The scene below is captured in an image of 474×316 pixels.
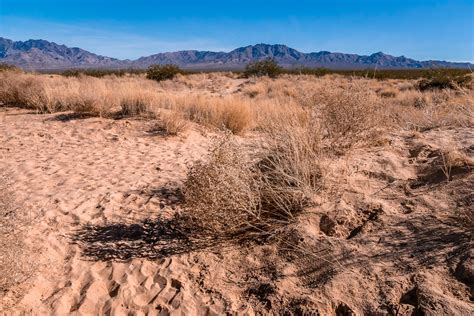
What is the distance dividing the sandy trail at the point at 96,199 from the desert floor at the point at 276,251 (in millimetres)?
15

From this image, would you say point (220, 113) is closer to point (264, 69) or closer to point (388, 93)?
point (388, 93)

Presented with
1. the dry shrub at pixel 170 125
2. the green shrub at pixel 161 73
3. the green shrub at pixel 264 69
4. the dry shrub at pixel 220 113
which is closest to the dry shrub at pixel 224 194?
the dry shrub at pixel 170 125

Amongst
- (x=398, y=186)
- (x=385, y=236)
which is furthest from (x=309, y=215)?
(x=398, y=186)

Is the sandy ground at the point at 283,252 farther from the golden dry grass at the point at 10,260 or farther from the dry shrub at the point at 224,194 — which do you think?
the dry shrub at the point at 224,194

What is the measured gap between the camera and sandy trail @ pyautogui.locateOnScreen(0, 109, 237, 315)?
312 centimetres

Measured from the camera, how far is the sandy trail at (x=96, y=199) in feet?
10.2

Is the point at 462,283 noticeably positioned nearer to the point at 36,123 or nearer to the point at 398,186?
the point at 398,186

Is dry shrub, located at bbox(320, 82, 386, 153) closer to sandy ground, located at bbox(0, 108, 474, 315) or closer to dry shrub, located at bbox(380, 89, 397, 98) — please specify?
sandy ground, located at bbox(0, 108, 474, 315)

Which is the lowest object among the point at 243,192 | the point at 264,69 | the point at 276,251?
the point at 264,69

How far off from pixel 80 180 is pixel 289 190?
10.1ft

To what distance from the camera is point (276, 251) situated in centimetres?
343

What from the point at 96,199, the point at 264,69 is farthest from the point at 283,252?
the point at 264,69

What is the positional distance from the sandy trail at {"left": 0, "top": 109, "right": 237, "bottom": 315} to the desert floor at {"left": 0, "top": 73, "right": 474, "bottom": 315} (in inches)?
0.6

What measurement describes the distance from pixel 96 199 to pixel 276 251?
242 cm
